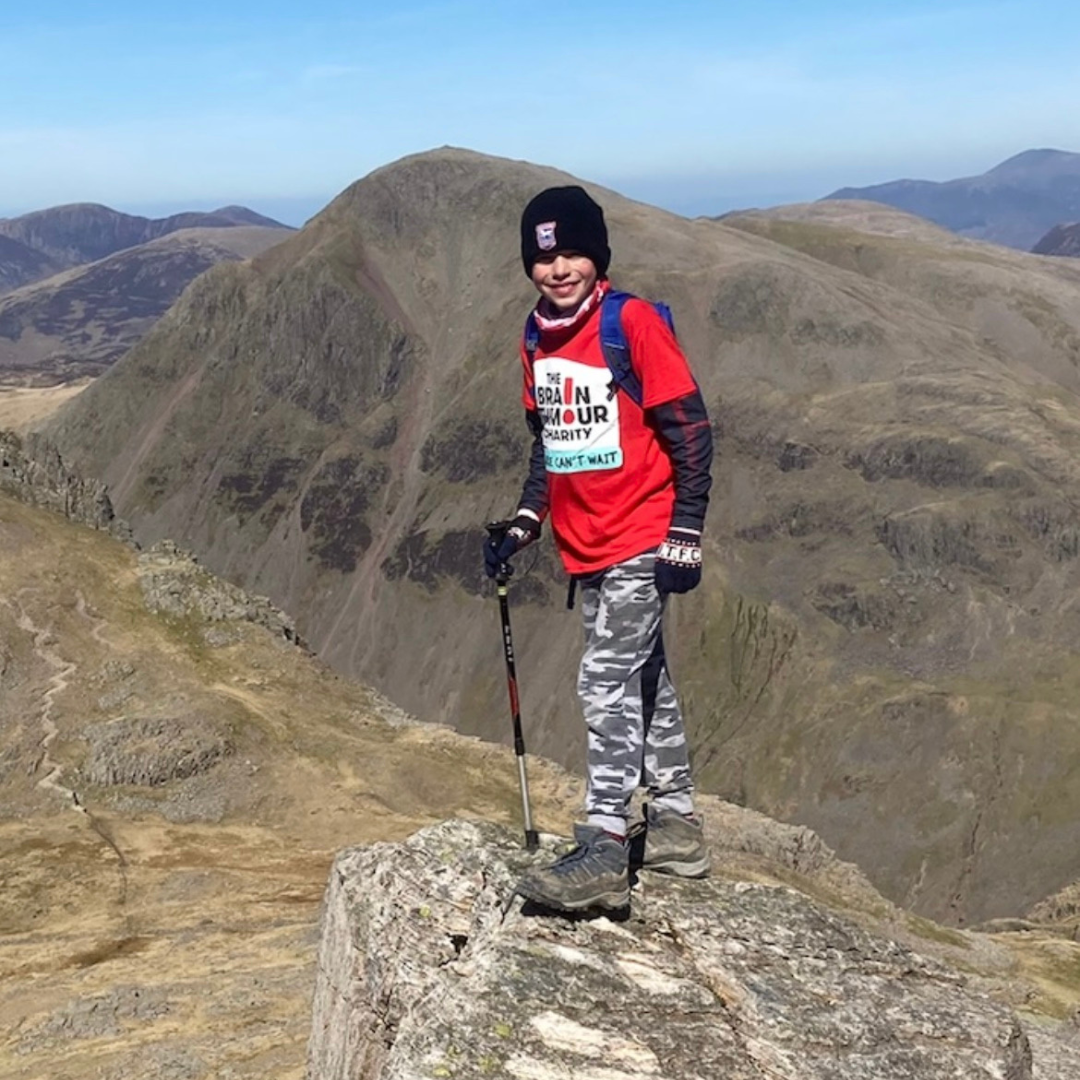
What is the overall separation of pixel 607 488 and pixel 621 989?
167 inches

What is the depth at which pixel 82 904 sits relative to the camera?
2586cm

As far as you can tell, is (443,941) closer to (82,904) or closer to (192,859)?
(82,904)

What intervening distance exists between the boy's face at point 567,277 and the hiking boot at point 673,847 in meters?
5.07

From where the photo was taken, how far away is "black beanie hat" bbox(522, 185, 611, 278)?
9.74 m

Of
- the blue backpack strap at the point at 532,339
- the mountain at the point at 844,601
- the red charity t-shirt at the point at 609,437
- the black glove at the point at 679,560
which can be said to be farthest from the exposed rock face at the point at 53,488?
the mountain at the point at 844,601

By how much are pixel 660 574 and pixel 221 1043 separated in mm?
10922

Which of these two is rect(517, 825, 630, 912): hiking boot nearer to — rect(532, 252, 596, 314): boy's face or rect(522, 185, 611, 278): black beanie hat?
rect(532, 252, 596, 314): boy's face

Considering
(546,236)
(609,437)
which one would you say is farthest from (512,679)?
(546,236)

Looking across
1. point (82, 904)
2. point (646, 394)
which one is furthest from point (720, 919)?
point (82, 904)

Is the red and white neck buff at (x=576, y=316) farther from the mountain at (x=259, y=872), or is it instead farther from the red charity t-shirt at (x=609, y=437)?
the mountain at (x=259, y=872)

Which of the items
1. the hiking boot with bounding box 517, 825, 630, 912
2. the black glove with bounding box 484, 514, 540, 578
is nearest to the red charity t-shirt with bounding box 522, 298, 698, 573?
the black glove with bounding box 484, 514, 540, 578

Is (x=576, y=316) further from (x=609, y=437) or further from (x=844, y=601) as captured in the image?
(x=844, y=601)

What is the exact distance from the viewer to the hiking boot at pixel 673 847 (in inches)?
428

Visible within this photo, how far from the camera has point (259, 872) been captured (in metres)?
28.2
